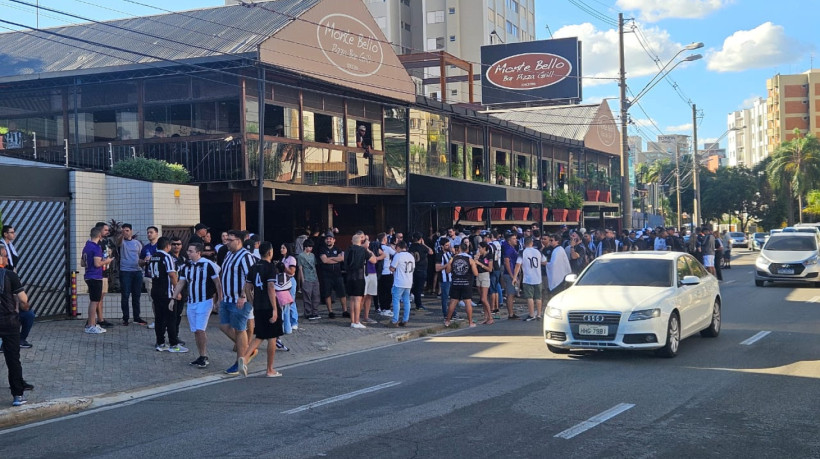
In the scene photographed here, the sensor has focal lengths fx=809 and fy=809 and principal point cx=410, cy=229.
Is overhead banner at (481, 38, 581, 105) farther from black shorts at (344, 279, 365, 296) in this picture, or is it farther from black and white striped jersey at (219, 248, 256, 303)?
black and white striped jersey at (219, 248, 256, 303)

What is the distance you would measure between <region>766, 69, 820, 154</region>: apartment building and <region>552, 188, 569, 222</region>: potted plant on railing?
258ft

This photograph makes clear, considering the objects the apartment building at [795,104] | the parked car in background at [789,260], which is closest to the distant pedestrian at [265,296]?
the parked car in background at [789,260]

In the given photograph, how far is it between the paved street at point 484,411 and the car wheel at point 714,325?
722 mm

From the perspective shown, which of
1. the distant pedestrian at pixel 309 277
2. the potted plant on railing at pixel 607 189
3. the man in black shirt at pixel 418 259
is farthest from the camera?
the potted plant on railing at pixel 607 189

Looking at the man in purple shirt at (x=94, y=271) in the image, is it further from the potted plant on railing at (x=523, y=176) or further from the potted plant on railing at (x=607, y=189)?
the potted plant on railing at (x=607, y=189)

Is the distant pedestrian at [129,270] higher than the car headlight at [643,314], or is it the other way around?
the distant pedestrian at [129,270]

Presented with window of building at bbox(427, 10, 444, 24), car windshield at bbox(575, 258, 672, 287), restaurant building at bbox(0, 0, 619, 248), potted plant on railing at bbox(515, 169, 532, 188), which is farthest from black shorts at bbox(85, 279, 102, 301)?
window of building at bbox(427, 10, 444, 24)

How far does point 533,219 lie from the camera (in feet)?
125

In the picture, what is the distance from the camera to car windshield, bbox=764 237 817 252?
24234 mm

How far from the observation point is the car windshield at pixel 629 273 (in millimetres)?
12029

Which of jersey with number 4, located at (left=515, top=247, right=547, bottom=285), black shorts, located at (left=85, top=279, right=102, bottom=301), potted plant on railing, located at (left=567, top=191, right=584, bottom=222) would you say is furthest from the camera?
potted plant on railing, located at (left=567, top=191, right=584, bottom=222)

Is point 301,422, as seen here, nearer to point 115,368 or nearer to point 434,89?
point 115,368

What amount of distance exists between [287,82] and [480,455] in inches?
642

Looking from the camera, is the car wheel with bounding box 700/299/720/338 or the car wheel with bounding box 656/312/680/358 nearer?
the car wheel with bounding box 656/312/680/358
